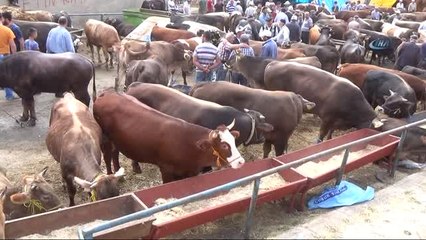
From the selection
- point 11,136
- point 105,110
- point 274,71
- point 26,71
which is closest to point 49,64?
point 26,71

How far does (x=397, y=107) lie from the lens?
10648 mm

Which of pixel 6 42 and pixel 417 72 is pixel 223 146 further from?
pixel 417 72

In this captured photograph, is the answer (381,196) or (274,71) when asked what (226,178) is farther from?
(274,71)

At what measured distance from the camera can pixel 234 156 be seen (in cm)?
661

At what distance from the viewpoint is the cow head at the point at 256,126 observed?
8.18 metres

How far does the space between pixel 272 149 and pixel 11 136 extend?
18.2 ft

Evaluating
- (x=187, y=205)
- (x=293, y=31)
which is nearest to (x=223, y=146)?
(x=187, y=205)

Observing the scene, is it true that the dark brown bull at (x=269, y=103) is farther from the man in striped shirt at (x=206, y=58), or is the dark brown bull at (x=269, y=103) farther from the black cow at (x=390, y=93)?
the black cow at (x=390, y=93)

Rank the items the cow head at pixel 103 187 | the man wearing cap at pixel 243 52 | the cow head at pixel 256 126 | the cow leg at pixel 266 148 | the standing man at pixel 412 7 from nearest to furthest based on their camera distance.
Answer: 1. the cow head at pixel 103 187
2. the cow head at pixel 256 126
3. the cow leg at pixel 266 148
4. the man wearing cap at pixel 243 52
5. the standing man at pixel 412 7

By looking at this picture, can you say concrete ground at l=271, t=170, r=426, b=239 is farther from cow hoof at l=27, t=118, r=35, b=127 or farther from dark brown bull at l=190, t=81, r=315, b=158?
cow hoof at l=27, t=118, r=35, b=127

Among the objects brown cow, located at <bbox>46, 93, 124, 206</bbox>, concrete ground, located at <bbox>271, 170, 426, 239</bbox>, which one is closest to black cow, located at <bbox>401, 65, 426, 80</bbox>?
concrete ground, located at <bbox>271, 170, 426, 239</bbox>

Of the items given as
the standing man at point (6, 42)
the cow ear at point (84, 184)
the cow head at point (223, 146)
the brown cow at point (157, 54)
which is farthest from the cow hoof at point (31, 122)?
the cow head at point (223, 146)

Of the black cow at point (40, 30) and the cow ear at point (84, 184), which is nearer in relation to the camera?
the cow ear at point (84, 184)

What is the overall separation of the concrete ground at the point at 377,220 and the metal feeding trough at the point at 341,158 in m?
0.55
